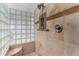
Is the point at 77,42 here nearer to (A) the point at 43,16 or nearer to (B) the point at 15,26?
(A) the point at 43,16

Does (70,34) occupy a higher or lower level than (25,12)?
lower

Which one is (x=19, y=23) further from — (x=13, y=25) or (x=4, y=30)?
(x=4, y=30)

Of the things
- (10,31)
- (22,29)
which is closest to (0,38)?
(10,31)

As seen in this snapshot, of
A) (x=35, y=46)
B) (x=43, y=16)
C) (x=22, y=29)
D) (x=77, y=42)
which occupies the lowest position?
(x=35, y=46)

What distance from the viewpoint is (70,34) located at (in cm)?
82

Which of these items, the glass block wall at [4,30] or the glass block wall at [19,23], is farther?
the glass block wall at [19,23]

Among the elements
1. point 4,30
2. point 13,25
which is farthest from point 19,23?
point 4,30

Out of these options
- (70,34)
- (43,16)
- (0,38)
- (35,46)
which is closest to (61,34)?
(70,34)

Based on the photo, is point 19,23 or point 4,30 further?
point 19,23

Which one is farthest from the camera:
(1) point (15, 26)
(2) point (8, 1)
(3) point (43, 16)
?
(3) point (43, 16)

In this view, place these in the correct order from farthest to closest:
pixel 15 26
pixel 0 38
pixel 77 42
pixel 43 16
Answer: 1. pixel 43 16
2. pixel 15 26
3. pixel 0 38
4. pixel 77 42

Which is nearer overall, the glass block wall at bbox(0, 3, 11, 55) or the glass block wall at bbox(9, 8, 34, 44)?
the glass block wall at bbox(0, 3, 11, 55)

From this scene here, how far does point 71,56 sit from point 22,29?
0.71 meters

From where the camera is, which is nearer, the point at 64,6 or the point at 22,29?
the point at 64,6
